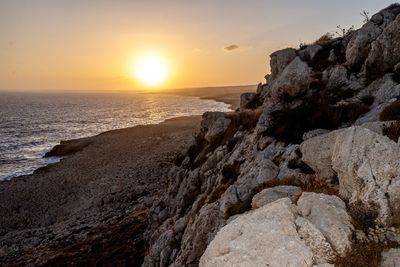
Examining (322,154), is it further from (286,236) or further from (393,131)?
(286,236)

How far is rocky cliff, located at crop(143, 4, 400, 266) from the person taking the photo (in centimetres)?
760

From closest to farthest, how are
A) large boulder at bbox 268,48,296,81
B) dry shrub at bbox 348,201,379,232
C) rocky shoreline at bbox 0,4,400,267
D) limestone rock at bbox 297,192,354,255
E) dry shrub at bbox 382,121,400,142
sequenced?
limestone rock at bbox 297,192,354,255, rocky shoreline at bbox 0,4,400,267, dry shrub at bbox 348,201,379,232, dry shrub at bbox 382,121,400,142, large boulder at bbox 268,48,296,81

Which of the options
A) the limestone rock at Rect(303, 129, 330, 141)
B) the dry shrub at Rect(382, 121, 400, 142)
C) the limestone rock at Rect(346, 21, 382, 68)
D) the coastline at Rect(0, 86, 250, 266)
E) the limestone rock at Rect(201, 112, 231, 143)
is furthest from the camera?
the coastline at Rect(0, 86, 250, 266)

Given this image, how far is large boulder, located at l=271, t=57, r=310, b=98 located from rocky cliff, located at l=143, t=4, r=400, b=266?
0.23 feet

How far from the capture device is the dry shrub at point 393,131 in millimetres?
10196

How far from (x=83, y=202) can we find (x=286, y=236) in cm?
3893

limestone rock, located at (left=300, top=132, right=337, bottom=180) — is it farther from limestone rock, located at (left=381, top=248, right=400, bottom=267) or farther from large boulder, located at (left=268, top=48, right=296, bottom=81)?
large boulder, located at (left=268, top=48, right=296, bottom=81)

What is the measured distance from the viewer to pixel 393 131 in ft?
34.3

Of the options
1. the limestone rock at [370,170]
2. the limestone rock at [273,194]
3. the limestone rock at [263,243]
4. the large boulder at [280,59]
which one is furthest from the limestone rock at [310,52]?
the limestone rock at [263,243]

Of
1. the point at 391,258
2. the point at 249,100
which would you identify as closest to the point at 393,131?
the point at 391,258

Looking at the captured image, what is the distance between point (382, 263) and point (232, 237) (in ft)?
10.8

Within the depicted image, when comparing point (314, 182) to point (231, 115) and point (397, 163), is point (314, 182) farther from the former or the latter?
point (231, 115)

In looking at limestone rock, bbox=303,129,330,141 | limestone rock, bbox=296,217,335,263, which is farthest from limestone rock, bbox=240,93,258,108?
limestone rock, bbox=296,217,335,263

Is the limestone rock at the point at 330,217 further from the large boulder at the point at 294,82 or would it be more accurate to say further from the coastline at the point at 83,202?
the coastline at the point at 83,202
